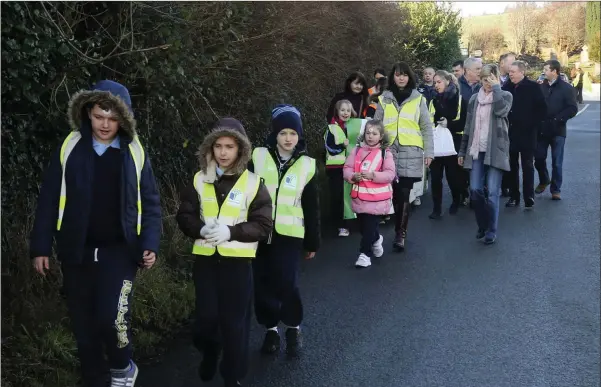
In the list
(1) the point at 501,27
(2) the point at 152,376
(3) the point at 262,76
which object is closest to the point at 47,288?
(2) the point at 152,376

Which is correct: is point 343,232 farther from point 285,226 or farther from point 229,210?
point 229,210

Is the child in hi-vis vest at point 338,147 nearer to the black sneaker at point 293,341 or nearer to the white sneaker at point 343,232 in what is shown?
the white sneaker at point 343,232

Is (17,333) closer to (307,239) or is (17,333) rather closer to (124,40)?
(307,239)

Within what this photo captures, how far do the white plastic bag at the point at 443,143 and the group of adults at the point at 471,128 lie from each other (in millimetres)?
22

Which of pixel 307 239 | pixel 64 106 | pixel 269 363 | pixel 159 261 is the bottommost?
pixel 269 363

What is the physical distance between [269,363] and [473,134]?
15.8ft

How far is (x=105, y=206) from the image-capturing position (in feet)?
13.3

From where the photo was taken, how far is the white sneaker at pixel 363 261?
749 centimetres

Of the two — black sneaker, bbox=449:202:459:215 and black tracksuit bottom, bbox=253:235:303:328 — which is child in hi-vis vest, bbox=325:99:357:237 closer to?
black sneaker, bbox=449:202:459:215

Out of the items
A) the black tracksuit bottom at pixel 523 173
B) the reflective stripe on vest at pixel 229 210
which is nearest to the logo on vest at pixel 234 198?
the reflective stripe on vest at pixel 229 210

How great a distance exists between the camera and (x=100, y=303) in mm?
4023

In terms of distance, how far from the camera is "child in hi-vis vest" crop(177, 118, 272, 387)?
170 inches

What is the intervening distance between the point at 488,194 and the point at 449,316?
306cm

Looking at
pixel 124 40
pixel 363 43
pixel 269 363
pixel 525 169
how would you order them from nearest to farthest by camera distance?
pixel 269 363, pixel 124 40, pixel 525 169, pixel 363 43
